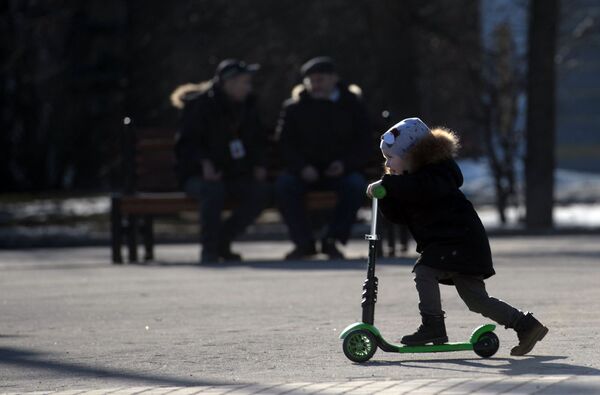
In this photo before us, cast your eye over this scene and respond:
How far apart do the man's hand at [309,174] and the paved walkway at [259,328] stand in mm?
748

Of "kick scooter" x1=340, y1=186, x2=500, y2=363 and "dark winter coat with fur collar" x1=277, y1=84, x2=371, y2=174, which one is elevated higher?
"dark winter coat with fur collar" x1=277, y1=84, x2=371, y2=174

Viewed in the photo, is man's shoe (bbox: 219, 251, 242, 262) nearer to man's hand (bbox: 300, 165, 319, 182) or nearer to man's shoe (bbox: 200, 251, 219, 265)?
man's shoe (bbox: 200, 251, 219, 265)

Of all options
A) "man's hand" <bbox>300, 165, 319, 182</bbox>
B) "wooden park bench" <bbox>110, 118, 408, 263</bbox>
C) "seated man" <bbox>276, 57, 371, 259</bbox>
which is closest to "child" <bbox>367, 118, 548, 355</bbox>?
"seated man" <bbox>276, 57, 371, 259</bbox>

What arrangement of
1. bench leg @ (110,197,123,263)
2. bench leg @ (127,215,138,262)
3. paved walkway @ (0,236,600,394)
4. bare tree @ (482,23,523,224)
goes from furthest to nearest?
bare tree @ (482,23,523,224), bench leg @ (127,215,138,262), bench leg @ (110,197,123,263), paved walkway @ (0,236,600,394)

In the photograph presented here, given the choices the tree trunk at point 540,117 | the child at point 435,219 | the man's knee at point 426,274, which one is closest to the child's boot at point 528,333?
the child at point 435,219

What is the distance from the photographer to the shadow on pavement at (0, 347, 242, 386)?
7160 millimetres

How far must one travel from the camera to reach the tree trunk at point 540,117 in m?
20.4

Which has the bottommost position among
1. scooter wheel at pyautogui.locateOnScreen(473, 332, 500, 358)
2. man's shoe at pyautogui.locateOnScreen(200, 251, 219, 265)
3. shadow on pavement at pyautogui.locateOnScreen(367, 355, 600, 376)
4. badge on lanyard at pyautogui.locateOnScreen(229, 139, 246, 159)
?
shadow on pavement at pyautogui.locateOnScreen(367, 355, 600, 376)

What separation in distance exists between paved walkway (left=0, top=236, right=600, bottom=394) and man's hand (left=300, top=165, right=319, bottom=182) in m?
0.75

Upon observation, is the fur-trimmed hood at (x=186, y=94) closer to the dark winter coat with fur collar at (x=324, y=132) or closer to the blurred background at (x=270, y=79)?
the dark winter coat with fur collar at (x=324, y=132)

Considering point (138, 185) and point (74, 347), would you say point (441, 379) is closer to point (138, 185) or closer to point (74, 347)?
point (74, 347)

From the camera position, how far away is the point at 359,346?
→ 25.0ft

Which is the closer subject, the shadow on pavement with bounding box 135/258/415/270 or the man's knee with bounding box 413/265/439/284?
the man's knee with bounding box 413/265/439/284

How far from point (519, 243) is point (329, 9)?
7.44 meters
